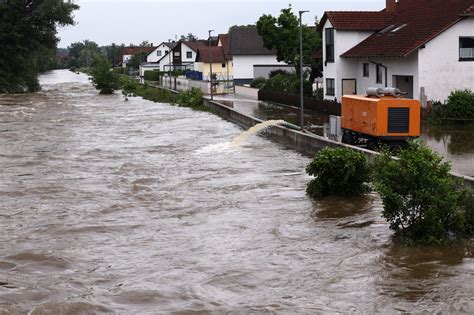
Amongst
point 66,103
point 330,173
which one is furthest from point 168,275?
point 66,103

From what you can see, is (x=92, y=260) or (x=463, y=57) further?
(x=463, y=57)

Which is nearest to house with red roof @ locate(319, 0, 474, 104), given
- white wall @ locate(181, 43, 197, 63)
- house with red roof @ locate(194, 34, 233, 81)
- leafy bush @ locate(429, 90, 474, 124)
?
leafy bush @ locate(429, 90, 474, 124)

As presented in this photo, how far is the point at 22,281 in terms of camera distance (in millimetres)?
11664

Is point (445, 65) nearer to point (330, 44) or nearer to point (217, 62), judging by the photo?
point (330, 44)

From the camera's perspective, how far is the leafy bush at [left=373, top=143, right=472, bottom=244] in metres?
12.9

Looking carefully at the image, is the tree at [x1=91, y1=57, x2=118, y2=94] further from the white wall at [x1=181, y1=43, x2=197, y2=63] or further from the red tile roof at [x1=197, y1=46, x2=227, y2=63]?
the white wall at [x1=181, y1=43, x2=197, y2=63]

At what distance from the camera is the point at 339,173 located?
17328 mm

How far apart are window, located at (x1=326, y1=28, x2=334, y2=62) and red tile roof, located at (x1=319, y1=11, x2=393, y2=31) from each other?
2.43 feet

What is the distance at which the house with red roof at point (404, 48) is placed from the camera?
34406 millimetres

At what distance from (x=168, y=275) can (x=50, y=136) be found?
23.3 meters

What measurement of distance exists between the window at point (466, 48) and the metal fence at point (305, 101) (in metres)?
6.61

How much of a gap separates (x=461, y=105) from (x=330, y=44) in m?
12.0

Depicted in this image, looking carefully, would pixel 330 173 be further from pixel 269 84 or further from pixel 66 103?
pixel 66 103

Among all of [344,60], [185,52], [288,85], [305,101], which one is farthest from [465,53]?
[185,52]
